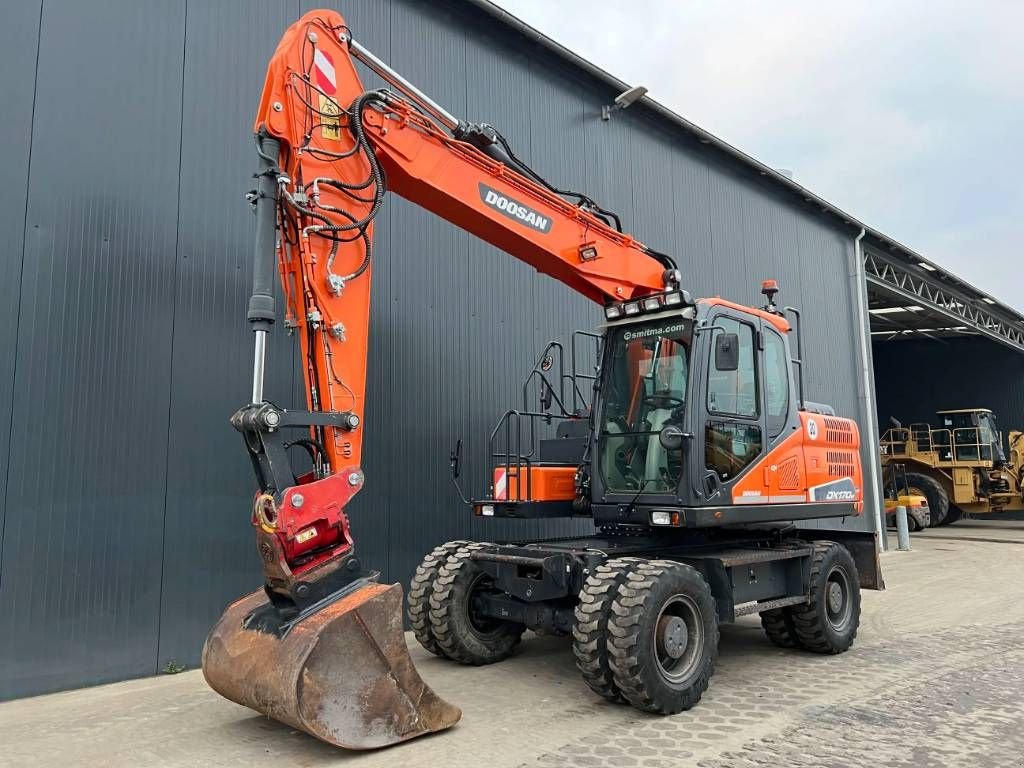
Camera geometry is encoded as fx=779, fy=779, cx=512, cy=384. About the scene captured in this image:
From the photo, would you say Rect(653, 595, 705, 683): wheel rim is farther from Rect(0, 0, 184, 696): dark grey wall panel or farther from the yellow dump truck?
the yellow dump truck

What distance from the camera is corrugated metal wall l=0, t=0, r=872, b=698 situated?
242 inches

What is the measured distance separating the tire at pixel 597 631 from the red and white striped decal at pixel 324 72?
3.85 metres

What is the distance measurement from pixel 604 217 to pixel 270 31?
3949 millimetres

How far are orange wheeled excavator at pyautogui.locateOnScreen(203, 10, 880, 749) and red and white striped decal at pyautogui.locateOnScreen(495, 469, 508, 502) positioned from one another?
0.7 inches

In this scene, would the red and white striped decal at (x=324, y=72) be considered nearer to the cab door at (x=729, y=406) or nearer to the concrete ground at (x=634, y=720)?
the cab door at (x=729, y=406)

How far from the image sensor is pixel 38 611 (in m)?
6.00

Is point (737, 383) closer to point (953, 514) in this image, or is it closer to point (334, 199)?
point (334, 199)

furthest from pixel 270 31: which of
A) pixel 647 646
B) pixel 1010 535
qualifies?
pixel 1010 535

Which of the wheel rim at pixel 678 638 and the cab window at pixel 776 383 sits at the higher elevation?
the cab window at pixel 776 383

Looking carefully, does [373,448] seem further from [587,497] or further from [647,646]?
[647,646]

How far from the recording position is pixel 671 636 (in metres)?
5.45

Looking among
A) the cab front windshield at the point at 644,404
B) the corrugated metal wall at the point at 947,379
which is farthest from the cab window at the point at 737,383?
the corrugated metal wall at the point at 947,379

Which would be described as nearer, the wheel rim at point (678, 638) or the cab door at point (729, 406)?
the wheel rim at point (678, 638)

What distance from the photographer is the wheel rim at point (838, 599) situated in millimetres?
7281
